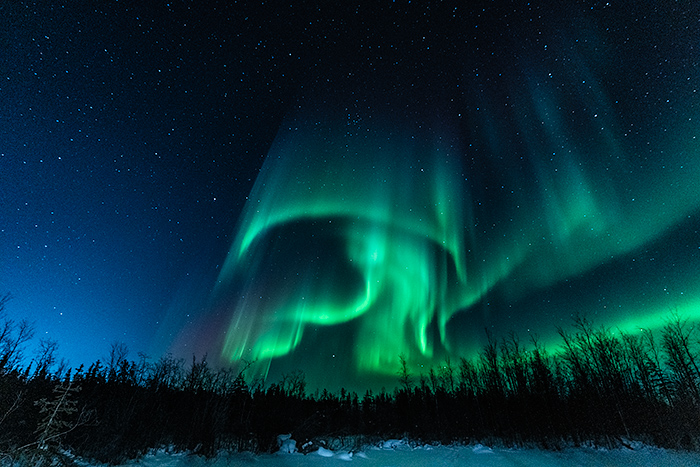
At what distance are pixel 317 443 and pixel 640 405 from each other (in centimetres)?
3843

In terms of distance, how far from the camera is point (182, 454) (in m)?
22.3

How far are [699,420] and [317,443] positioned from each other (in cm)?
3884

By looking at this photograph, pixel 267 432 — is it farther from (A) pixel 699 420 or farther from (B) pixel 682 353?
(B) pixel 682 353

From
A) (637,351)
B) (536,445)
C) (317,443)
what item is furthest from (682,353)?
(317,443)

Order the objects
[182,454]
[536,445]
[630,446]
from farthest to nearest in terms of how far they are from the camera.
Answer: [536,445] < [630,446] < [182,454]

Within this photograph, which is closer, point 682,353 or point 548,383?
point 682,353

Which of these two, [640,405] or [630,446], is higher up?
[640,405]

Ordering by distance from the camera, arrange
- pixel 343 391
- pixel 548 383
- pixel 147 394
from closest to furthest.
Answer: pixel 147 394, pixel 548 383, pixel 343 391

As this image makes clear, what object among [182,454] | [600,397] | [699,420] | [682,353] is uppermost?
[682,353]

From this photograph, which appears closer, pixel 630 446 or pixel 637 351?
pixel 630 446

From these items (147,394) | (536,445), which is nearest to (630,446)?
(536,445)

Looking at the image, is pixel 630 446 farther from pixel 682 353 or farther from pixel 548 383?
pixel 682 353

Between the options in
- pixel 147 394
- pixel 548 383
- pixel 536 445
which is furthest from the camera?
pixel 548 383

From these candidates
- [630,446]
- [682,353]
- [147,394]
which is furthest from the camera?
[682,353]
